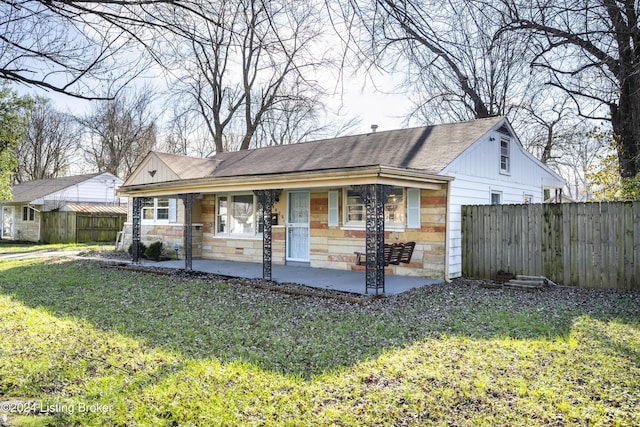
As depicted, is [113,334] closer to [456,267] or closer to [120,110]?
[456,267]

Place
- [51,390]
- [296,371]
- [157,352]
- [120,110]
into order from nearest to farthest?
[51,390]
[296,371]
[157,352]
[120,110]

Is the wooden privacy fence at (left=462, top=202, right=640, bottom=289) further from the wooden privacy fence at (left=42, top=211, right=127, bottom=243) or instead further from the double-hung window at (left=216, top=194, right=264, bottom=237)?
the wooden privacy fence at (left=42, top=211, right=127, bottom=243)

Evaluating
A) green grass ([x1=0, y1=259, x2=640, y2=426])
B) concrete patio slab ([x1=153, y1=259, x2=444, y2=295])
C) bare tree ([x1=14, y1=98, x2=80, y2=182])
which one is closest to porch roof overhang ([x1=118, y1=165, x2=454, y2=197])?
concrete patio slab ([x1=153, y1=259, x2=444, y2=295])

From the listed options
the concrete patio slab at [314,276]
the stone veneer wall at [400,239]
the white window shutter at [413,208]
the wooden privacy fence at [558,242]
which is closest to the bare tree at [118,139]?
the concrete patio slab at [314,276]

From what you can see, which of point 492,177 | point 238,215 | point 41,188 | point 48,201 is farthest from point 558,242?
point 41,188

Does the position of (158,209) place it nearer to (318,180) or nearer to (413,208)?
(318,180)

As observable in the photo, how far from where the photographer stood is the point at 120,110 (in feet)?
98.2

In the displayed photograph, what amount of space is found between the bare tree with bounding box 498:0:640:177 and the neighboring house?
78.1 feet

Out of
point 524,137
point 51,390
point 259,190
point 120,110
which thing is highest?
point 120,110

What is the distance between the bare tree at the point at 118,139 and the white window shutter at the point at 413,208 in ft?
81.4

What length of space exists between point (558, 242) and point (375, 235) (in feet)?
14.4

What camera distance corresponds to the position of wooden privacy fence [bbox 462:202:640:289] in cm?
895

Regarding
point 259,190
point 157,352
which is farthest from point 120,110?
point 157,352

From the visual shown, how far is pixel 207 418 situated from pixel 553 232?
8929mm
